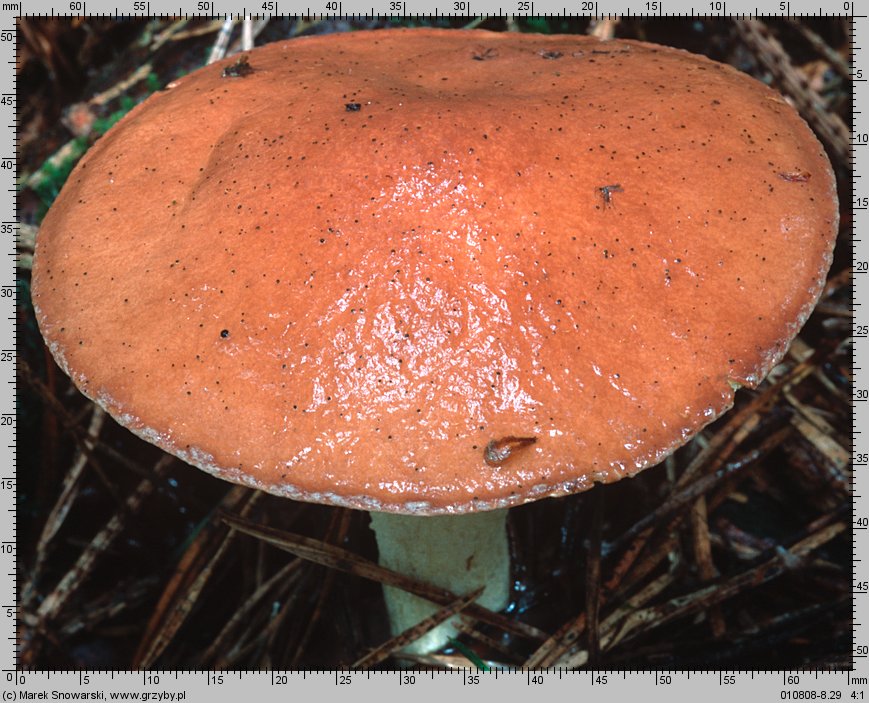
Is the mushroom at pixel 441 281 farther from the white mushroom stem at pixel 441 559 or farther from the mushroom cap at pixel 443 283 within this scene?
the white mushroom stem at pixel 441 559

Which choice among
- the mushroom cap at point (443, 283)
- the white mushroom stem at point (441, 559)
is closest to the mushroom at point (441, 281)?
the mushroom cap at point (443, 283)

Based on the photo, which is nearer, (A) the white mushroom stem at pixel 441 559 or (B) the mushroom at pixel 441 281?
(B) the mushroom at pixel 441 281

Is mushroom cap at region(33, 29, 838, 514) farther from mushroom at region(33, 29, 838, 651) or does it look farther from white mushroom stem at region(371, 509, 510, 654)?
white mushroom stem at region(371, 509, 510, 654)

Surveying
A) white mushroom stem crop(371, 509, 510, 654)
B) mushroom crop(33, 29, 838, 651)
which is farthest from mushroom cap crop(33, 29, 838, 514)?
white mushroom stem crop(371, 509, 510, 654)

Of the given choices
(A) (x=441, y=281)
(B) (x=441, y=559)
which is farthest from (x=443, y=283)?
(B) (x=441, y=559)

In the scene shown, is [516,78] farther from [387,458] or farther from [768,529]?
[768,529]

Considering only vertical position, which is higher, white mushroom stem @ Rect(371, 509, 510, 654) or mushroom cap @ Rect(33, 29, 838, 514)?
mushroom cap @ Rect(33, 29, 838, 514)

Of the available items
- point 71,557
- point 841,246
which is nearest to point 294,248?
point 71,557

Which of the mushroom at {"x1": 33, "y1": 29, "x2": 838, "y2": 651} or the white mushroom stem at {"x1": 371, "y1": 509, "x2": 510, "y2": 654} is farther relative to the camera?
the white mushroom stem at {"x1": 371, "y1": 509, "x2": 510, "y2": 654}
